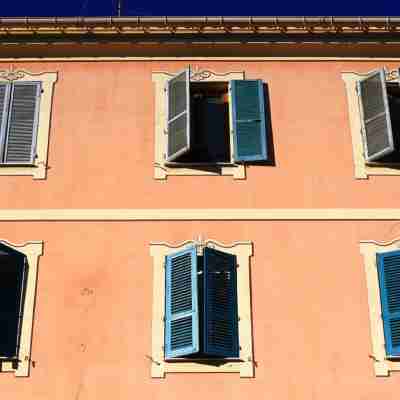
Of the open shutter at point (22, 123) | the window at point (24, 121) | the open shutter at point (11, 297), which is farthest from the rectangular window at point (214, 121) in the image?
the open shutter at point (11, 297)

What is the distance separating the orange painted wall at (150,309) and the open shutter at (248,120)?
109 cm

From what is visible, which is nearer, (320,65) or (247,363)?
(247,363)

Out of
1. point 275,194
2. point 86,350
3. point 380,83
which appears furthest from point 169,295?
point 380,83

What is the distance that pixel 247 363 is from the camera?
9695 millimetres

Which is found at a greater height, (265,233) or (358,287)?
(265,233)

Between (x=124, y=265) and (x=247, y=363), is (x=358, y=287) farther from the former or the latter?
(x=124, y=265)

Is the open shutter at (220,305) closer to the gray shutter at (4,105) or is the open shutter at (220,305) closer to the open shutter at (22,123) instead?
the open shutter at (22,123)

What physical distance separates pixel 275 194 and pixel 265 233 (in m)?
0.63

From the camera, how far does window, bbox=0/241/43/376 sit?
9.70 meters

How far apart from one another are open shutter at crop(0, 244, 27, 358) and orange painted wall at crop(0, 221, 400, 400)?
0.77ft

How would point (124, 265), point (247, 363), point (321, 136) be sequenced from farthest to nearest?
point (321, 136), point (124, 265), point (247, 363)

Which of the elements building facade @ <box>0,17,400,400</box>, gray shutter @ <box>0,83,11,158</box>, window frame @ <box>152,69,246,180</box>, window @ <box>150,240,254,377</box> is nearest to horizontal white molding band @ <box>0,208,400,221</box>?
building facade @ <box>0,17,400,400</box>

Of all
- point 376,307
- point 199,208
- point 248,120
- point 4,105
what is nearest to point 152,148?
point 199,208

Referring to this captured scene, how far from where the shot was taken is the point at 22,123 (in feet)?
37.5
